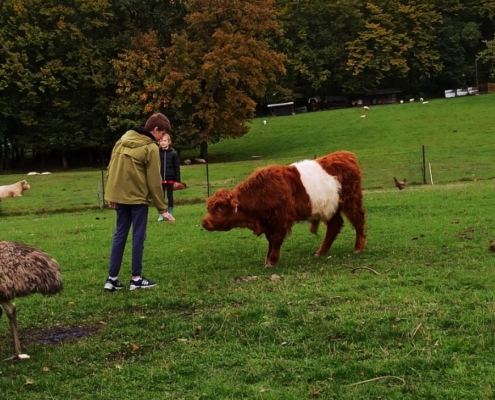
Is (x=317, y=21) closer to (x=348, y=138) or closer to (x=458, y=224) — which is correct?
(x=348, y=138)

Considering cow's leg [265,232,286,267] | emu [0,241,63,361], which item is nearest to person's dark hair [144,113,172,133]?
cow's leg [265,232,286,267]

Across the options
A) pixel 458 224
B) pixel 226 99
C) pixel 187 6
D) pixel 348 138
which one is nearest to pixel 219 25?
pixel 187 6

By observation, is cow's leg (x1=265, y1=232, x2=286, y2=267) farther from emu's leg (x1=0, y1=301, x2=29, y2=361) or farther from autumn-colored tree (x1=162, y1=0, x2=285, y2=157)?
autumn-colored tree (x1=162, y1=0, x2=285, y2=157)

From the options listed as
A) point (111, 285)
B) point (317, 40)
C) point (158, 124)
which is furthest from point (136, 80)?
point (111, 285)

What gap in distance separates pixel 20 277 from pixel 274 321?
7.92 ft

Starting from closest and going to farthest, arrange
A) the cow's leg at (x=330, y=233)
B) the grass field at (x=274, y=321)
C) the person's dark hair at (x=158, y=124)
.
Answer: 1. the grass field at (x=274, y=321)
2. the person's dark hair at (x=158, y=124)
3. the cow's leg at (x=330, y=233)

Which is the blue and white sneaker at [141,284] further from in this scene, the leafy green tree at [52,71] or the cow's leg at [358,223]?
the leafy green tree at [52,71]

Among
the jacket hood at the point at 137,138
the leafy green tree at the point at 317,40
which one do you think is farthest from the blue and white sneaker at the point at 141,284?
the leafy green tree at the point at 317,40

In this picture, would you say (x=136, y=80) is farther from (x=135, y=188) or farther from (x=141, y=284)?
(x=141, y=284)

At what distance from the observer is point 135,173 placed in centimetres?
731

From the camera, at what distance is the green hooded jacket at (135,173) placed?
7.29 meters

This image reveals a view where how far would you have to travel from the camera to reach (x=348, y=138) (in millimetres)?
49719

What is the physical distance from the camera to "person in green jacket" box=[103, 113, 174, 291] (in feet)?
23.9

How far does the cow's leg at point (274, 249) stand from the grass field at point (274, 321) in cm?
19
